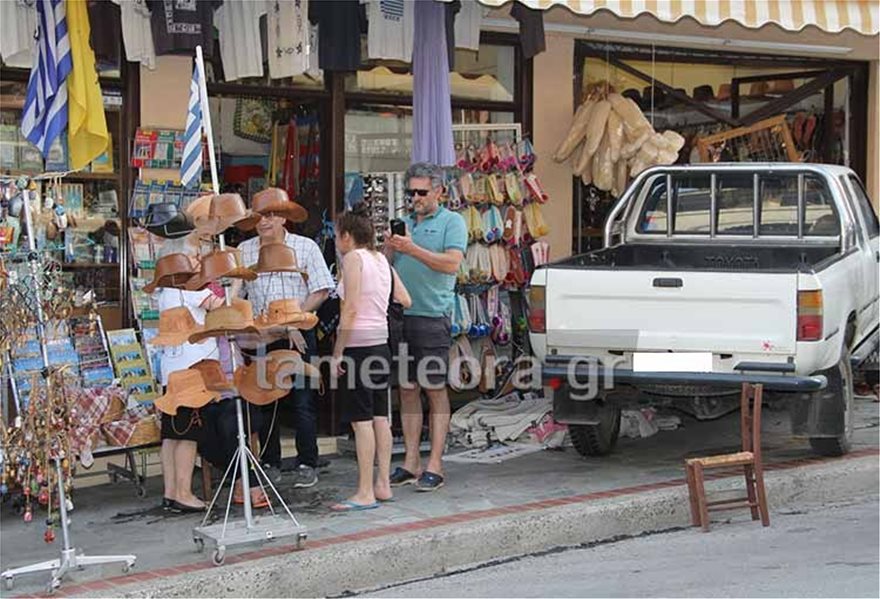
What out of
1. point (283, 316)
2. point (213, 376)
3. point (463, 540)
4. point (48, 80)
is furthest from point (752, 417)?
point (48, 80)

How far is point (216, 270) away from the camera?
6141 millimetres

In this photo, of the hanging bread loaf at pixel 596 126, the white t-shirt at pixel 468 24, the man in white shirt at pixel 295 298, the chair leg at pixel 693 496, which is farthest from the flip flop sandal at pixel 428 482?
the hanging bread loaf at pixel 596 126

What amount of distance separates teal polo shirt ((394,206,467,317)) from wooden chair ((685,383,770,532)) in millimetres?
1835

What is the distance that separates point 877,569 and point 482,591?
211 cm

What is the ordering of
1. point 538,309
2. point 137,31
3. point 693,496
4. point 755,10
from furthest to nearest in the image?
point 755,10 < point 137,31 < point 538,309 < point 693,496

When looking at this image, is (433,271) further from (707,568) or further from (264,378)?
(707,568)

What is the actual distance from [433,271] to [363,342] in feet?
2.56

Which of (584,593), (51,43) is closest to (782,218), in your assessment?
(584,593)

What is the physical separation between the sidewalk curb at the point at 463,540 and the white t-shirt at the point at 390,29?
146 inches

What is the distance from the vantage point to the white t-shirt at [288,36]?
8617mm

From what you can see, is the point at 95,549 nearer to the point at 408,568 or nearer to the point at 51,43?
the point at 408,568

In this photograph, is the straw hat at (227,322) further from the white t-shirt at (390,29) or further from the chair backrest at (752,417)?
the white t-shirt at (390,29)

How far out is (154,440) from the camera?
773 cm

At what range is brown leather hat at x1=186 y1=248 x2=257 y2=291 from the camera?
6141 mm
